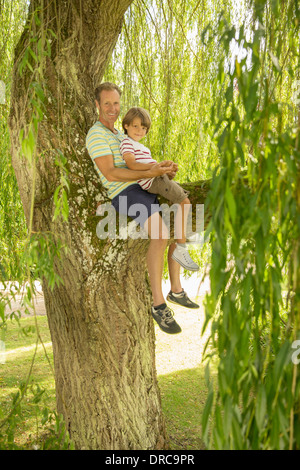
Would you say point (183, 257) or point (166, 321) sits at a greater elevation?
point (183, 257)

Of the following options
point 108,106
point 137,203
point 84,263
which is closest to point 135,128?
point 108,106

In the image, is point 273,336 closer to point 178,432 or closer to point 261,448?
point 261,448

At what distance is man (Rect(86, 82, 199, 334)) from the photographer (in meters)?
2.29

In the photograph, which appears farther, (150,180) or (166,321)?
(166,321)

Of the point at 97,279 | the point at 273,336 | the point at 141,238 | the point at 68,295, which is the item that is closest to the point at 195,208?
the point at 141,238

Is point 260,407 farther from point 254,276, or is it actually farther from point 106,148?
point 106,148

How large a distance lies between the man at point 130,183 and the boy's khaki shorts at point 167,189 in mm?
42

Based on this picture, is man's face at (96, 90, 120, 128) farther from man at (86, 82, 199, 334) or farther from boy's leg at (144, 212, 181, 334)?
boy's leg at (144, 212, 181, 334)

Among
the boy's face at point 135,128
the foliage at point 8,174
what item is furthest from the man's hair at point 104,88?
the foliage at point 8,174

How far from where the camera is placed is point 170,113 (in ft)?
11.9

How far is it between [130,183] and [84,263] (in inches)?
18.9

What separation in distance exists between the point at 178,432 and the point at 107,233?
1.80m

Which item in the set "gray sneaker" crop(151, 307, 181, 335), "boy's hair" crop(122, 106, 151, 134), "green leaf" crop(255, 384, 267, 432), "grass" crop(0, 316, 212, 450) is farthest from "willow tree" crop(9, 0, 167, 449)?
"green leaf" crop(255, 384, 267, 432)

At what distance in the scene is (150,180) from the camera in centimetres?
236
